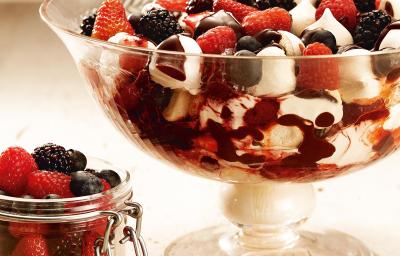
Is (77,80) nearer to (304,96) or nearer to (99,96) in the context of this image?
(99,96)

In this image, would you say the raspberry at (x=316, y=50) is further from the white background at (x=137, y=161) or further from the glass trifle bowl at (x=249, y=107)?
the white background at (x=137, y=161)

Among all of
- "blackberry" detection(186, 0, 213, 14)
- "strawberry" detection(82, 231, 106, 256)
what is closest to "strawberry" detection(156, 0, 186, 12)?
"blackberry" detection(186, 0, 213, 14)

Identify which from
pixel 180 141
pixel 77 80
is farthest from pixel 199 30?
pixel 77 80

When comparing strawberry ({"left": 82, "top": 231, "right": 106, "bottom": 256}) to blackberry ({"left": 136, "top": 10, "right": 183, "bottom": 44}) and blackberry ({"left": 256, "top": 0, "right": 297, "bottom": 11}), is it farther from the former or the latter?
blackberry ({"left": 256, "top": 0, "right": 297, "bottom": 11})

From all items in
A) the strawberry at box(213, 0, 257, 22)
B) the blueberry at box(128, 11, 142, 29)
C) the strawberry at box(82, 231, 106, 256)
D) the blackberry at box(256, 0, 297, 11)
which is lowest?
the strawberry at box(82, 231, 106, 256)

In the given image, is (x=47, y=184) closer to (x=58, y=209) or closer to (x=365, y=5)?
(x=58, y=209)

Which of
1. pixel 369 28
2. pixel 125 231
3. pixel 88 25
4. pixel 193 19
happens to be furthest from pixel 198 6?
pixel 125 231
